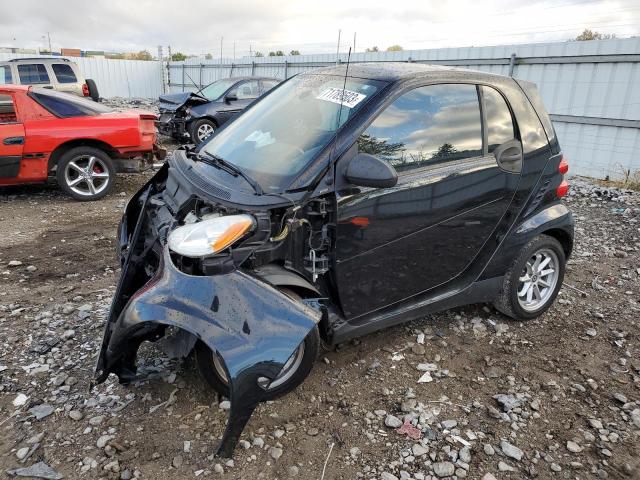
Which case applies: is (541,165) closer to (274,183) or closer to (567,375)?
(567,375)

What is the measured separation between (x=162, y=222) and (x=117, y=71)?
82.1 ft

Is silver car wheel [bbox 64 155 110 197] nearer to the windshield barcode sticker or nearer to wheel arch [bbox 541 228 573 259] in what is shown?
the windshield barcode sticker

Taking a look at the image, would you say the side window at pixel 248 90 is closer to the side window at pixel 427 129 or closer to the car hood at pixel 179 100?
the car hood at pixel 179 100

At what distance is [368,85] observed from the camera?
285 centimetres

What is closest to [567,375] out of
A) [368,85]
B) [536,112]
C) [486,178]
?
[486,178]

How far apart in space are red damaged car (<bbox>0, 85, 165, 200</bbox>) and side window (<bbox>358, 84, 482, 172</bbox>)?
205 inches

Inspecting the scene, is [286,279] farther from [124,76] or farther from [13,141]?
[124,76]

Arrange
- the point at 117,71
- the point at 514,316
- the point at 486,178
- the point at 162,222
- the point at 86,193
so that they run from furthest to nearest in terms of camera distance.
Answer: the point at 117,71
the point at 86,193
the point at 514,316
the point at 486,178
the point at 162,222

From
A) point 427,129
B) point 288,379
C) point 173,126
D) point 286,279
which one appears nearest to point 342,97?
point 427,129

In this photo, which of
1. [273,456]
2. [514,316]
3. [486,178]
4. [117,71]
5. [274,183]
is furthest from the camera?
[117,71]

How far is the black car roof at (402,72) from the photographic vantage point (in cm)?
287

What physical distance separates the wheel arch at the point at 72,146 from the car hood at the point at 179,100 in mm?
4549

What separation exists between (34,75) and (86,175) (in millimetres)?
7842

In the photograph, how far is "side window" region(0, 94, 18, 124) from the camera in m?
6.33
